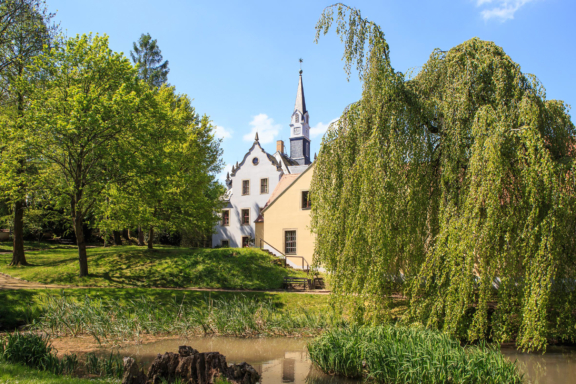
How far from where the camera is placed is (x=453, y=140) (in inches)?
387

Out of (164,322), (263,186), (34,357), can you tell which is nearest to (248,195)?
(263,186)

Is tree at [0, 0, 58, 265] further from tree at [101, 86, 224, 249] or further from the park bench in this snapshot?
the park bench

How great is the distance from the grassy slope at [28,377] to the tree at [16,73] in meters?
11.4

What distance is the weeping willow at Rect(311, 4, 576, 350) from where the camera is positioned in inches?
333

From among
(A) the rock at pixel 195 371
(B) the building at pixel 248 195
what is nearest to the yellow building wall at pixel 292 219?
(B) the building at pixel 248 195

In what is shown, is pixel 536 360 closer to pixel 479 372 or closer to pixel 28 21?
pixel 479 372

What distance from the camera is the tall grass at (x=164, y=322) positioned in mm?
10328

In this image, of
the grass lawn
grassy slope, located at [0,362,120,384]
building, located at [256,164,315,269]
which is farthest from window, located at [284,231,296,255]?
grassy slope, located at [0,362,120,384]

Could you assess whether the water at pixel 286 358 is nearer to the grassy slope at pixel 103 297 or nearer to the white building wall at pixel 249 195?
the grassy slope at pixel 103 297

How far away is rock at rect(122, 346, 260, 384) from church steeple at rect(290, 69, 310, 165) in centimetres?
4761

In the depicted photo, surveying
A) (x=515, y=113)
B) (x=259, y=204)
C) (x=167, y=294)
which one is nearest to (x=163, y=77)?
(x=259, y=204)

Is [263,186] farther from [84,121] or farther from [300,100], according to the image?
[300,100]

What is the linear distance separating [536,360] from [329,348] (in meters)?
5.23

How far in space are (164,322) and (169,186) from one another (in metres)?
7.99
